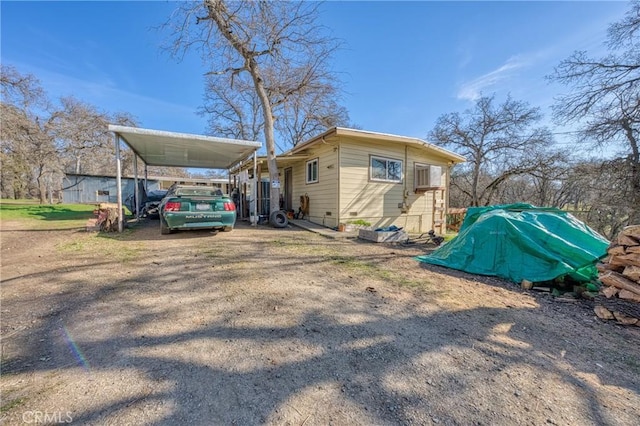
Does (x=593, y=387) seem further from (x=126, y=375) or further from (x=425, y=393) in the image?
(x=126, y=375)

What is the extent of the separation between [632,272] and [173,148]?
37.3 feet

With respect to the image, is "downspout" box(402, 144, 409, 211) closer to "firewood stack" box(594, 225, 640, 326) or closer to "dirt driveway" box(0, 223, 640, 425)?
"dirt driveway" box(0, 223, 640, 425)

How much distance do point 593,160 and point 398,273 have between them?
39.3 ft

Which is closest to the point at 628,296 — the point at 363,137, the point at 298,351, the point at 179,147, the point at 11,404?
the point at 298,351

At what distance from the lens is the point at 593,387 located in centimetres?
172

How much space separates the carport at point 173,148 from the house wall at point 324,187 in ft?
7.94

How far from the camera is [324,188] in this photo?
31.6ft

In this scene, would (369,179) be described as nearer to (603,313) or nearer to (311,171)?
(311,171)

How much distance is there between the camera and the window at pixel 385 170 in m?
9.62

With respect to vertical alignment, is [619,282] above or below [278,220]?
below

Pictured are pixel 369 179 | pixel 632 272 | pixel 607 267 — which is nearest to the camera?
pixel 632 272

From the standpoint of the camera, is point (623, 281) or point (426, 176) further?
point (426, 176)

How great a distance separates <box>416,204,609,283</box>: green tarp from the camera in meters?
3.67

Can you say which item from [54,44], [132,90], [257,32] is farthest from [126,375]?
[132,90]
